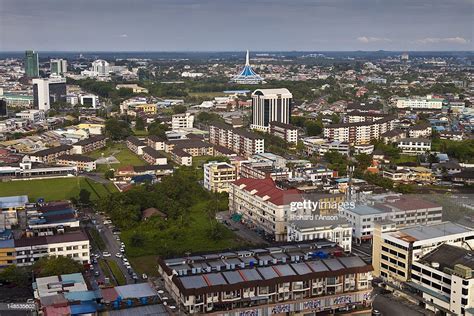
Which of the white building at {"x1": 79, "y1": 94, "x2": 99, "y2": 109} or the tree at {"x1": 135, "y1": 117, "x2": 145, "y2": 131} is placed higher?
the white building at {"x1": 79, "y1": 94, "x2": 99, "y2": 109}

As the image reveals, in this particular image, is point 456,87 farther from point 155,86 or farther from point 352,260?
point 352,260

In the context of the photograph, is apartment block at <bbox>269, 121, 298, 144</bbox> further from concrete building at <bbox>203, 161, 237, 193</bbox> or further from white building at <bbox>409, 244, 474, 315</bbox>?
white building at <bbox>409, 244, 474, 315</bbox>

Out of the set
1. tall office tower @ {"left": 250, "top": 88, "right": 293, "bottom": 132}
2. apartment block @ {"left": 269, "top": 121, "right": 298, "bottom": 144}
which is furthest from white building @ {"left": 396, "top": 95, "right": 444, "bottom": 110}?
apartment block @ {"left": 269, "top": 121, "right": 298, "bottom": 144}

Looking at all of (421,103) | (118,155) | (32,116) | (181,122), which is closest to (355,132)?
(181,122)

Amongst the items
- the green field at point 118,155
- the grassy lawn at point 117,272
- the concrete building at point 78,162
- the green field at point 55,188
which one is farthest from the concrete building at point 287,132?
the grassy lawn at point 117,272

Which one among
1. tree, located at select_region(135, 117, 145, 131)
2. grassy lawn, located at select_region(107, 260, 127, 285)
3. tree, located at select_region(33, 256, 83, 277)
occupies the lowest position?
grassy lawn, located at select_region(107, 260, 127, 285)

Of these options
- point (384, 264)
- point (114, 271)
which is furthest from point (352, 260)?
point (114, 271)
